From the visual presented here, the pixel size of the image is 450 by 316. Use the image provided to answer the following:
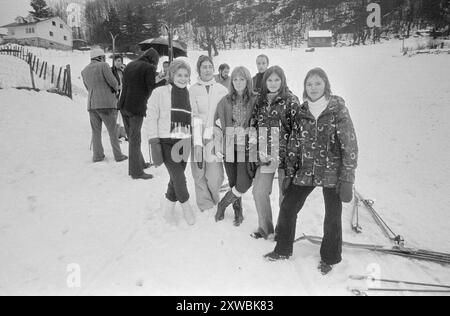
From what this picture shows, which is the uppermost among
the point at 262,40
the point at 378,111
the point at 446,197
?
the point at 262,40

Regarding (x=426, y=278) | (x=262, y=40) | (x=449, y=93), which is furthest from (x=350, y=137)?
(x=262, y=40)

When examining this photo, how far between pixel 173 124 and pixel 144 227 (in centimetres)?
136

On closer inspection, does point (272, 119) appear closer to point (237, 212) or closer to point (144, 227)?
point (237, 212)

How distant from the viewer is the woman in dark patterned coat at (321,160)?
8.54ft

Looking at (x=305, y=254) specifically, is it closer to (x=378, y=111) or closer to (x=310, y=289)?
(x=310, y=289)

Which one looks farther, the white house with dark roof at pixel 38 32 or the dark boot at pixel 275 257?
the white house with dark roof at pixel 38 32

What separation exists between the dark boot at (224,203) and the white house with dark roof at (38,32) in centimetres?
5357

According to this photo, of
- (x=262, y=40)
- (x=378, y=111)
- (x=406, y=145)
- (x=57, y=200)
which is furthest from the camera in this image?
(x=262, y=40)

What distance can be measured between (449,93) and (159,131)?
1390 cm

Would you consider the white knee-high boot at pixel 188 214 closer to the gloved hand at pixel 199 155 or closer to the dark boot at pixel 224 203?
the dark boot at pixel 224 203

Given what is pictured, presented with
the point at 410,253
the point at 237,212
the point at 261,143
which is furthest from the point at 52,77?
the point at 410,253

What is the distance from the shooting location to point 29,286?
102 inches

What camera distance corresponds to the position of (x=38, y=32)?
45750mm

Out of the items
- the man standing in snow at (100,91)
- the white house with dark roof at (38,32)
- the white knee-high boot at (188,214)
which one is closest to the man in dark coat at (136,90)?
the man standing in snow at (100,91)
